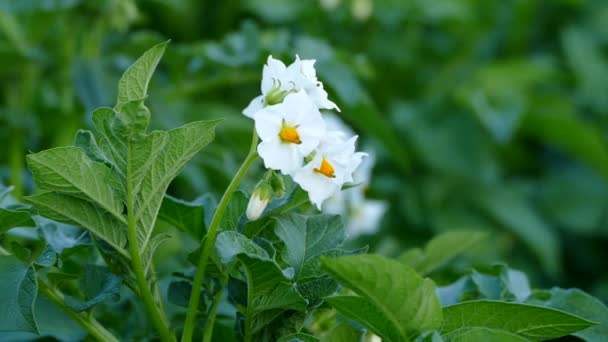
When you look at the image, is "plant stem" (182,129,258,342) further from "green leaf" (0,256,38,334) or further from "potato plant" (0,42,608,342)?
"green leaf" (0,256,38,334)

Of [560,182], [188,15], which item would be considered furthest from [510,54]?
[188,15]

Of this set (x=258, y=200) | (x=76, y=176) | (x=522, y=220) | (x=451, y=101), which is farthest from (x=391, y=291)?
(x=451, y=101)

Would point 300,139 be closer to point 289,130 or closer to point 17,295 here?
point 289,130

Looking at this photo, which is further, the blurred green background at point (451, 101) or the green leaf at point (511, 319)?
the blurred green background at point (451, 101)

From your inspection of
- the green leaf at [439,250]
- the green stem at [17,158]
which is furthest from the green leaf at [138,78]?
the green stem at [17,158]

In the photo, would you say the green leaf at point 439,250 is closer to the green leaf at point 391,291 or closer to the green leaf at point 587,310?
the green leaf at point 587,310

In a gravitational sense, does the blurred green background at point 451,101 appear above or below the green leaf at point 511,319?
above
